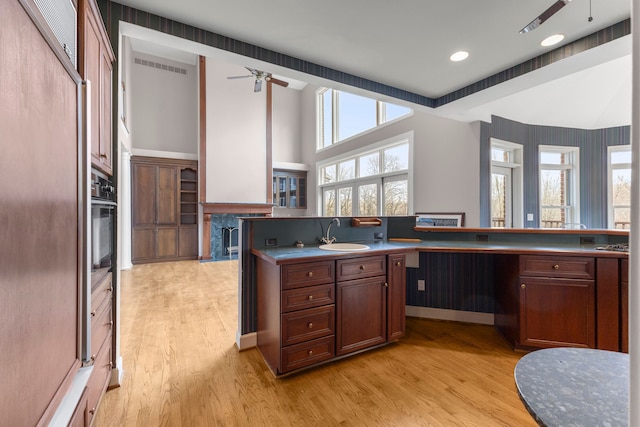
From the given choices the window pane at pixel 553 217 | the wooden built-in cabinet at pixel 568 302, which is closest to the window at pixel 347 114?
the window pane at pixel 553 217

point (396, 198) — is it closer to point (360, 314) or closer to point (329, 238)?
point (329, 238)

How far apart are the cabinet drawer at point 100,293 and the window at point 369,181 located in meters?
4.52

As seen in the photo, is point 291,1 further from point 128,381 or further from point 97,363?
point 128,381

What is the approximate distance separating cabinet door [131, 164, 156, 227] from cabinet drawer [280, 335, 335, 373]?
5.60 metres

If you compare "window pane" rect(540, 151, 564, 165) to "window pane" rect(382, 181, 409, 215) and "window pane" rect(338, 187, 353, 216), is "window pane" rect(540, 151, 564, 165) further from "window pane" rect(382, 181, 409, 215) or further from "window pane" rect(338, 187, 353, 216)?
"window pane" rect(338, 187, 353, 216)

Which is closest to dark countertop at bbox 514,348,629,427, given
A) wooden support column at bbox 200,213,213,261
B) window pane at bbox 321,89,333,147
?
wooden support column at bbox 200,213,213,261

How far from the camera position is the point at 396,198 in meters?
5.65

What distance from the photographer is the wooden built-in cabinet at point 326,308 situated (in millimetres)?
2018

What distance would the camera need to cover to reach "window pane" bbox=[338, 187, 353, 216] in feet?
23.6

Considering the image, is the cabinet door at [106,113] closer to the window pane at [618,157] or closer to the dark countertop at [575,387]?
the dark countertop at [575,387]

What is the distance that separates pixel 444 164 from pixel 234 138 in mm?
4891

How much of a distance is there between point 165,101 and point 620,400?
8328 millimetres

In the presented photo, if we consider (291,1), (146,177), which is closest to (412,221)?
(291,1)

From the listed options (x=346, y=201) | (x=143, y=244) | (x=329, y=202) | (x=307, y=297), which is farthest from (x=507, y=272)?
(x=143, y=244)
